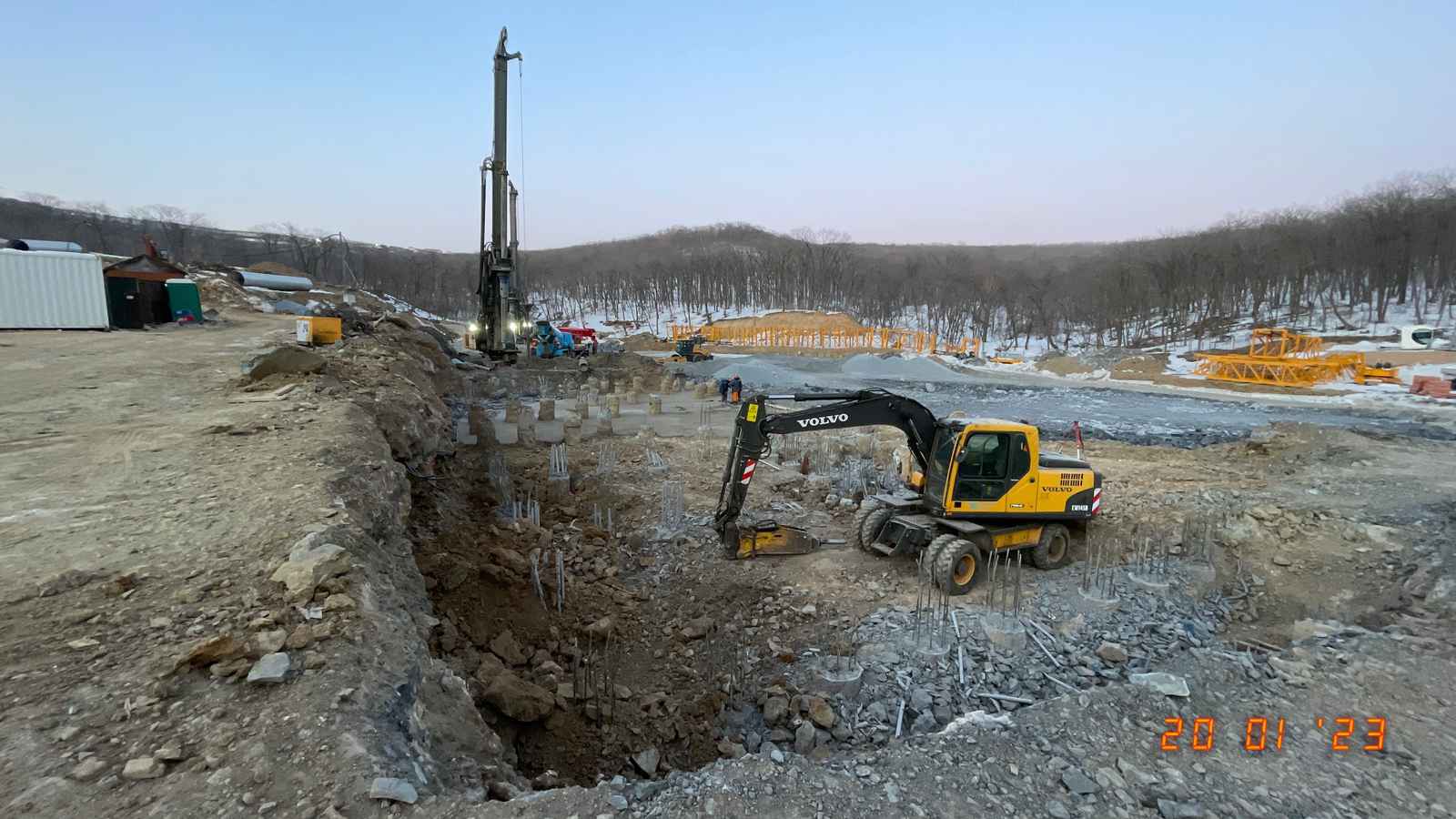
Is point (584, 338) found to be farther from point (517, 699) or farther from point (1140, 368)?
point (517, 699)

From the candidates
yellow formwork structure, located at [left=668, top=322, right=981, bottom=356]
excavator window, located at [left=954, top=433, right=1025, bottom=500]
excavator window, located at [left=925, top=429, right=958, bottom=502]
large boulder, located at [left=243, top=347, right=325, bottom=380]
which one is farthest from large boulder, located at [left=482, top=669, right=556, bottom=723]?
yellow formwork structure, located at [left=668, top=322, right=981, bottom=356]

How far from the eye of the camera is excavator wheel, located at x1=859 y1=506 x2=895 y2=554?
8805mm

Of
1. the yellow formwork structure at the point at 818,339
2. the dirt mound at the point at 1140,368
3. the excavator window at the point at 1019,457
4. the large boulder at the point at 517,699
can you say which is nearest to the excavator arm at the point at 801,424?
the excavator window at the point at 1019,457

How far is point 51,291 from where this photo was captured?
1636cm

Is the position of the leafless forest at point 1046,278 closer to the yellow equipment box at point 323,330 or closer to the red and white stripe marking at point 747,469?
the yellow equipment box at point 323,330

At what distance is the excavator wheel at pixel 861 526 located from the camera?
8.92 metres

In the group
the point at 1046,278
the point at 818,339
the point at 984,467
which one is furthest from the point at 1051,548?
the point at 1046,278

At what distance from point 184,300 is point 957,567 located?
24411mm

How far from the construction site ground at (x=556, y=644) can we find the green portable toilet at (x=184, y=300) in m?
9.37

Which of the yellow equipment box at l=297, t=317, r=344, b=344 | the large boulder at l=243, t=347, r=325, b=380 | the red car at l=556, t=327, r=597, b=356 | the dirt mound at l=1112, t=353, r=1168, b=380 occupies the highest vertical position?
the yellow equipment box at l=297, t=317, r=344, b=344

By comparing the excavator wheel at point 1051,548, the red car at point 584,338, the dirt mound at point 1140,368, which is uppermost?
the red car at point 584,338

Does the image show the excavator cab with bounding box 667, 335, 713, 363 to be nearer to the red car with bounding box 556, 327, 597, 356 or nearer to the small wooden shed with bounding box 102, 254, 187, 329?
the red car with bounding box 556, 327, 597, 356

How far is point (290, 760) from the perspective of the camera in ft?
9.56
